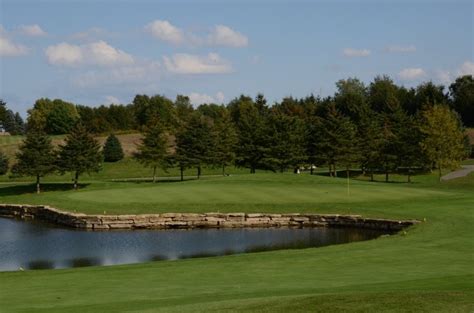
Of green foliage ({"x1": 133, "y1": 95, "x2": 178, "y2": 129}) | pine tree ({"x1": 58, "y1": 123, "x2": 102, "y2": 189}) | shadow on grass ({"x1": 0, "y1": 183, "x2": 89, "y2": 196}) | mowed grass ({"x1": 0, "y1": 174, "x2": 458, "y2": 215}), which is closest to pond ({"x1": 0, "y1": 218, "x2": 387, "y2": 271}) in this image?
mowed grass ({"x1": 0, "y1": 174, "x2": 458, "y2": 215})

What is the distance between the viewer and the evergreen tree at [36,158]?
190 feet

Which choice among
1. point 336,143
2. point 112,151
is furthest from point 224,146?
point 112,151

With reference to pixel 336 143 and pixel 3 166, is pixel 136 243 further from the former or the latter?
pixel 3 166

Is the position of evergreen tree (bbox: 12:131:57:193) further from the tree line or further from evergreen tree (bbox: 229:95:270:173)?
evergreen tree (bbox: 229:95:270:173)

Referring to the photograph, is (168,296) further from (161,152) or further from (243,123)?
(243,123)

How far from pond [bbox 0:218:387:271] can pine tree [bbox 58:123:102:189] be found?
19.2 meters

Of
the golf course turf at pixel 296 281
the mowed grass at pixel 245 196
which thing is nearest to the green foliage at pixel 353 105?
the mowed grass at pixel 245 196

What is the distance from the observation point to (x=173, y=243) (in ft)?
109

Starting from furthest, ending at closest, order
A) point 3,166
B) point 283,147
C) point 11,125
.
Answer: point 11,125 → point 3,166 → point 283,147

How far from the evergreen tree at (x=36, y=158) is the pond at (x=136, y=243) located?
18143 mm

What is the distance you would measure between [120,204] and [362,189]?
17.3 meters

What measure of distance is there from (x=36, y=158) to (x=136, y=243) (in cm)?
2828

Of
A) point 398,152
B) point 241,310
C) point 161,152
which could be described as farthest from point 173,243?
point 398,152

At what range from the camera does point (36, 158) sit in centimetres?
5806
